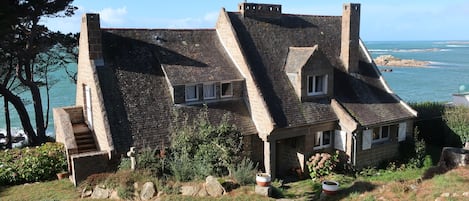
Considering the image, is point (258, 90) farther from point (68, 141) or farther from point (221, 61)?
point (68, 141)

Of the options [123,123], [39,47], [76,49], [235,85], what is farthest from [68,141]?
[76,49]

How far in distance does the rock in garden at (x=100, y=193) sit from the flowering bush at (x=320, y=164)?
10342 millimetres

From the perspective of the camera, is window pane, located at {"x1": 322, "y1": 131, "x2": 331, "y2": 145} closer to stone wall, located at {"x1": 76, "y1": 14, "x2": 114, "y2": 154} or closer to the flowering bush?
the flowering bush

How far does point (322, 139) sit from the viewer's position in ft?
71.3

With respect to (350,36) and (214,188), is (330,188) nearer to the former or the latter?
(214,188)

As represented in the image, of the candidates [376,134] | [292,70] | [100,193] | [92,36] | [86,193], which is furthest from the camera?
[376,134]

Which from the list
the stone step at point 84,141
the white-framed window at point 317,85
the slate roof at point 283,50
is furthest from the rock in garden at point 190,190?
the white-framed window at point 317,85

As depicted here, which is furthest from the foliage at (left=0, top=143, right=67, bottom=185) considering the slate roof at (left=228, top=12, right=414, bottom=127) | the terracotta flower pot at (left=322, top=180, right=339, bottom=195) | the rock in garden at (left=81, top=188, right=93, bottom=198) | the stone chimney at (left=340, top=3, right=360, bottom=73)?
the stone chimney at (left=340, top=3, right=360, bottom=73)

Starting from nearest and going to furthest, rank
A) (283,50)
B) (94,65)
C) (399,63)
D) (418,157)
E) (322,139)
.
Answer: (94,65) < (322,139) < (418,157) < (283,50) < (399,63)

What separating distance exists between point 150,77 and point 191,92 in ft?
7.00

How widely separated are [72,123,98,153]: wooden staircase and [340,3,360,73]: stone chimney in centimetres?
1518

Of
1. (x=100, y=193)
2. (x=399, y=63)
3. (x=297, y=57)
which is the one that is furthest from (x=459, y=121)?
(x=399, y=63)

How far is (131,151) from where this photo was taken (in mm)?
15789

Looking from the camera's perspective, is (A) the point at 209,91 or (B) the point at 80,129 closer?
(B) the point at 80,129
